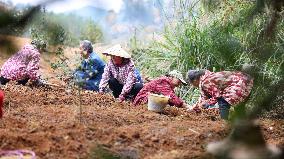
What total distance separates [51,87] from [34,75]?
401 millimetres

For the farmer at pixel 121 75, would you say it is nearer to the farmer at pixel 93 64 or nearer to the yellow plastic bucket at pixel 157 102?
the farmer at pixel 93 64

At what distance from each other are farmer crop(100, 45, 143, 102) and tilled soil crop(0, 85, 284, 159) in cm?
79

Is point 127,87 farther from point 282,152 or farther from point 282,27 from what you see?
point 282,152

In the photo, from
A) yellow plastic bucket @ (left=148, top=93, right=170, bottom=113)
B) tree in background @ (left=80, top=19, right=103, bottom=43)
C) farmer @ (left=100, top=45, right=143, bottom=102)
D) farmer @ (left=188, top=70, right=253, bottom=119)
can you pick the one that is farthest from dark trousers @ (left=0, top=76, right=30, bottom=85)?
tree in background @ (left=80, top=19, right=103, bottom=43)

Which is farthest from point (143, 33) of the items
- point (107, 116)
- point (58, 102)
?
point (107, 116)

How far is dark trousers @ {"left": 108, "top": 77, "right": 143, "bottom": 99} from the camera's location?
7582mm

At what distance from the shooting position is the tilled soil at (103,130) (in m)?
3.81

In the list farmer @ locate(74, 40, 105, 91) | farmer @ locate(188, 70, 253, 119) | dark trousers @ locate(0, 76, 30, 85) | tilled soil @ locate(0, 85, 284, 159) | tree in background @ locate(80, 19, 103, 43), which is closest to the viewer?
tilled soil @ locate(0, 85, 284, 159)

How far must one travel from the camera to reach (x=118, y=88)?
25.8 ft

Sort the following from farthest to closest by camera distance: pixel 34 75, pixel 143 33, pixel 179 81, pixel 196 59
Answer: pixel 143 33
pixel 196 59
pixel 34 75
pixel 179 81

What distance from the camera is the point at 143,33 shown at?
12.0 meters

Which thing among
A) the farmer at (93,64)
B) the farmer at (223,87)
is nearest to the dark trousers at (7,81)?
the farmer at (93,64)

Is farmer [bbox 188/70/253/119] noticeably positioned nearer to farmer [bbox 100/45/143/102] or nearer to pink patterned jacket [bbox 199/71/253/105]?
pink patterned jacket [bbox 199/71/253/105]

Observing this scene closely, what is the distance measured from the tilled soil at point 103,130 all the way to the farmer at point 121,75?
0.79 metres
